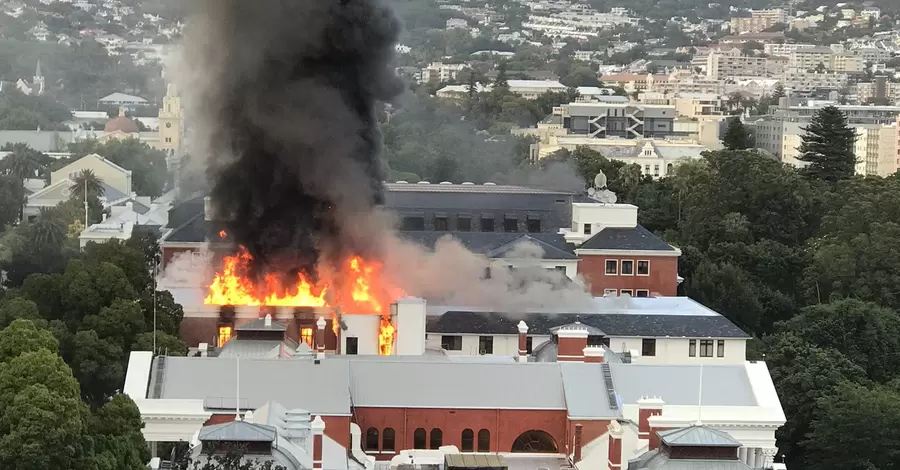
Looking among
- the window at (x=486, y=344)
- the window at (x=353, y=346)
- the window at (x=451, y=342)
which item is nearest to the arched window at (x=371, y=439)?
the window at (x=353, y=346)

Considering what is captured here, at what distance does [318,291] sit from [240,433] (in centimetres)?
2920

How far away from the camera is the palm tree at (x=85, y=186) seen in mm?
144500

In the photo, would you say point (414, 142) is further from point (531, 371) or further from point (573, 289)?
point (531, 371)

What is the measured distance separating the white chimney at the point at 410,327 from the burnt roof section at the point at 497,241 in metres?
19.2

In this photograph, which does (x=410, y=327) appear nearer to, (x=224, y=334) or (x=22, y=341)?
(x=224, y=334)

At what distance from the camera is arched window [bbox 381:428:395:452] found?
218 ft

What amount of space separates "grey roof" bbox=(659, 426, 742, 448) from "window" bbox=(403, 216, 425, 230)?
55.2m

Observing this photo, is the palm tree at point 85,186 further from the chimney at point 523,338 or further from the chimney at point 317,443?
the chimney at point 317,443

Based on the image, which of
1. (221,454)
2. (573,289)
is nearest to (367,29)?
(573,289)

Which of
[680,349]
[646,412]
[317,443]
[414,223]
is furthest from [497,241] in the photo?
[317,443]

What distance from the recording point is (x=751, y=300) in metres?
104

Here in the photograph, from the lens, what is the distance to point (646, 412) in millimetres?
60781

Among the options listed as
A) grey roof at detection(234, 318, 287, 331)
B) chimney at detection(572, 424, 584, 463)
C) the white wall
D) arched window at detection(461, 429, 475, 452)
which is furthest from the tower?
chimney at detection(572, 424, 584, 463)

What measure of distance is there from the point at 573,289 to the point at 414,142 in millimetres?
90781
